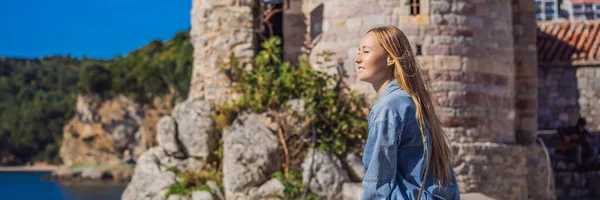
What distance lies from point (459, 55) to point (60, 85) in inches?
2822

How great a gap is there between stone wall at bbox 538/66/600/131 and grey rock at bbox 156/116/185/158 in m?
9.25

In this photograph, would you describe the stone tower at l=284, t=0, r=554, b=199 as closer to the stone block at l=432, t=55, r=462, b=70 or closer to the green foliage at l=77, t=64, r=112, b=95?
the stone block at l=432, t=55, r=462, b=70

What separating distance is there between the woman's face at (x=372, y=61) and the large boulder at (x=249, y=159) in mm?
6537

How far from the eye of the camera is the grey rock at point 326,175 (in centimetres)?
975

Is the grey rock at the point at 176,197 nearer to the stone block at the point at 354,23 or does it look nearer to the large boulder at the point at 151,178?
the large boulder at the point at 151,178

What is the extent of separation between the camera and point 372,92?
10.2m

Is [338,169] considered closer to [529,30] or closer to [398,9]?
[398,9]

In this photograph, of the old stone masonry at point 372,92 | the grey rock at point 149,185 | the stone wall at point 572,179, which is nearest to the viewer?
the old stone masonry at point 372,92

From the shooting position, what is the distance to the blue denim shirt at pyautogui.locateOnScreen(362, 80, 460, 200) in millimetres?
3184

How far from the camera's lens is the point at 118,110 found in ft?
168

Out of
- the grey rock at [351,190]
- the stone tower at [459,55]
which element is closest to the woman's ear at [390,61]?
the grey rock at [351,190]

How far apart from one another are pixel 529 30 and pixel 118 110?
41.8 meters

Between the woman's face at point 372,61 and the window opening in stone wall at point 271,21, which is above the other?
the window opening in stone wall at point 271,21

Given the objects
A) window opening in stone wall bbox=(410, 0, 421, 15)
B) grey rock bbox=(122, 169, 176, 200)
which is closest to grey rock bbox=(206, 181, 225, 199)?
grey rock bbox=(122, 169, 176, 200)
